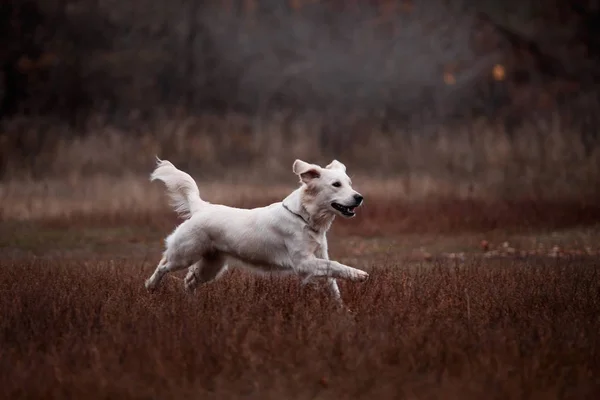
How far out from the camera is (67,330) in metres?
7.49

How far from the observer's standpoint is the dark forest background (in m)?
27.9

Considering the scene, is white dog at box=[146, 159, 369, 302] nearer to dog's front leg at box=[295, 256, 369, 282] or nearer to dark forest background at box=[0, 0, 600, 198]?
dog's front leg at box=[295, 256, 369, 282]

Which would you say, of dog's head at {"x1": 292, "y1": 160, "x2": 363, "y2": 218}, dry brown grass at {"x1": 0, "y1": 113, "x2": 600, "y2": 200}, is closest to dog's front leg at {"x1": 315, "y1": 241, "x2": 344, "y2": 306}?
dog's head at {"x1": 292, "y1": 160, "x2": 363, "y2": 218}

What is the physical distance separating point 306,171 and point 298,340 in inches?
96.1

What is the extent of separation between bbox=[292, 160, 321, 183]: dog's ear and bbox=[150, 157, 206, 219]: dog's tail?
1.13 meters

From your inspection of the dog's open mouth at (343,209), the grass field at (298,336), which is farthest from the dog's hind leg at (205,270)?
the dog's open mouth at (343,209)

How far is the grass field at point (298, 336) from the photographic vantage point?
601cm

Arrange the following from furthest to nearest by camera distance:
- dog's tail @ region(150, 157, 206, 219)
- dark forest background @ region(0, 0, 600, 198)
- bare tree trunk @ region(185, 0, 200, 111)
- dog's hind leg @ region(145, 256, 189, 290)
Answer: bare tree trunk @ region(185, 0, 200, 111), dark forest background @ region(0, 0, 600, 198), dog's tail @ region(150, 157, 206, 219), dog's hind leg @ region(145, 256, 189, 290)

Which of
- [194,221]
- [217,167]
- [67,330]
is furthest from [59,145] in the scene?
[67,330]

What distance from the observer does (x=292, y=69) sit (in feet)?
107

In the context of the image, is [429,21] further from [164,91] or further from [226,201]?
[226,201]

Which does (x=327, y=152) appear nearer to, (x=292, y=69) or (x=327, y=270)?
(x=292, y=69)

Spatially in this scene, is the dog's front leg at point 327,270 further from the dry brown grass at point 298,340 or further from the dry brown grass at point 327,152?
the dry brown grass at point 327,152

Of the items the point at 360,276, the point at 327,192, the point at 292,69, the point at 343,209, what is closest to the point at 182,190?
the point at 327,192
